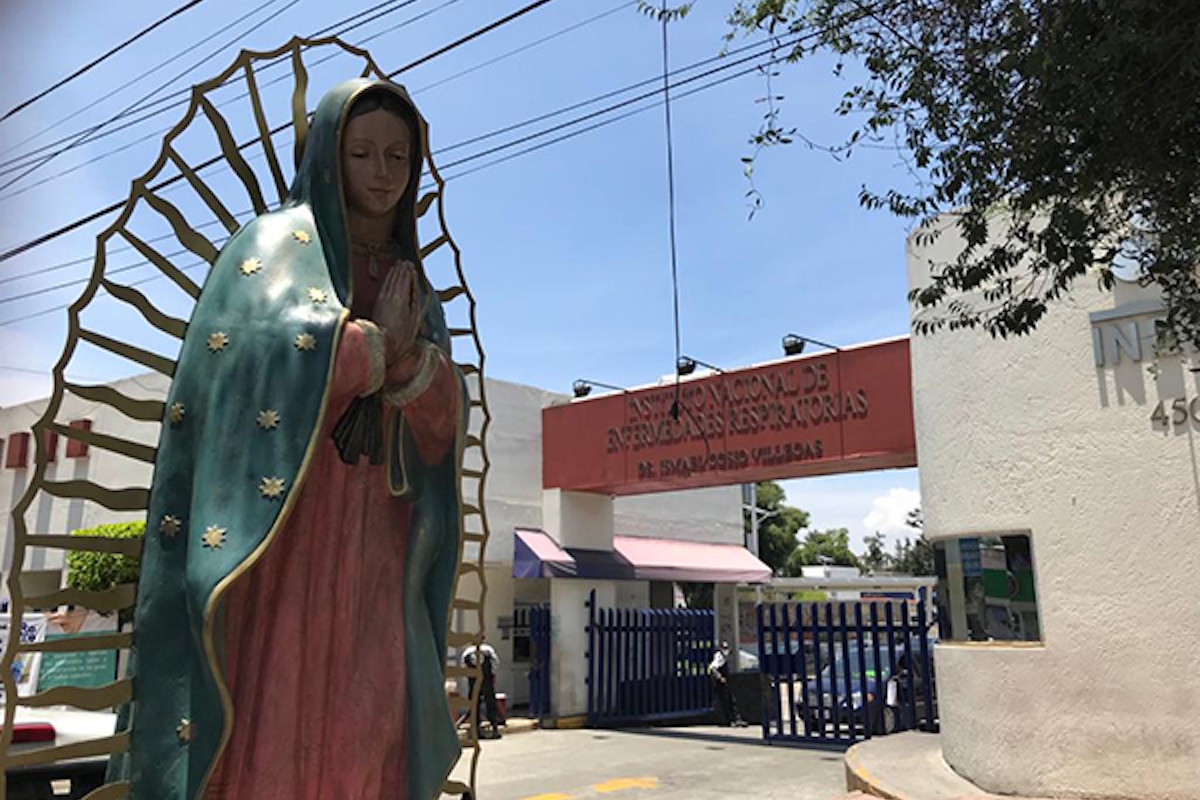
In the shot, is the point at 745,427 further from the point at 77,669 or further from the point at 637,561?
the point at 77,669

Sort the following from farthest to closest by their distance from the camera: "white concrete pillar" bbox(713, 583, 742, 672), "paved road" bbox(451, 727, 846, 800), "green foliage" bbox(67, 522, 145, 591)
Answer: "white concrete pillar" bbox(713, 583, 742, 672) → "green foliage" bbox(67, 522, 145, 591) → "paved road" bbox(451, 727, 846, 800)

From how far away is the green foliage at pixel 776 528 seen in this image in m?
42.9

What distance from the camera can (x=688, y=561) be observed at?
18516 millimetres

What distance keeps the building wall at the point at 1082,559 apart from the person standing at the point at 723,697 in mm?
7508

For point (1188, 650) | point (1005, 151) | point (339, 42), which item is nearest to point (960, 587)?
point (1188, 650)

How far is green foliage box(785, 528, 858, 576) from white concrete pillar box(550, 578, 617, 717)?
1323 inches

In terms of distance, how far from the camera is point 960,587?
8.98 meters

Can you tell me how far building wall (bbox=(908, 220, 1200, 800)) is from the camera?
7.47 metres

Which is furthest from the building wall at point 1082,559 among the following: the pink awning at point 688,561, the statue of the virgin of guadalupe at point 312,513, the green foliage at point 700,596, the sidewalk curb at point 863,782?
the green foliage at point 700,596

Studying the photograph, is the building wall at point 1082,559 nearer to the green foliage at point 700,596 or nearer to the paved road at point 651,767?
the paved road at point 651,767

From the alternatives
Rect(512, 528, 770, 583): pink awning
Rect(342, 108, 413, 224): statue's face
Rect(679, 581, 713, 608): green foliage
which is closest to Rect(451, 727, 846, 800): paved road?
Rect(512, 528, 770, 583): pink awning

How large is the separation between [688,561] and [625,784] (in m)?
8.38

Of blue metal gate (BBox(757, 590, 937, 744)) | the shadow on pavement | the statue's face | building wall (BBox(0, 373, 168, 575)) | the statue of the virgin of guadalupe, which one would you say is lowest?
the shadow on pavement

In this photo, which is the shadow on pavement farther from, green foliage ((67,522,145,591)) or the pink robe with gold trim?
the pink robe with gold trim
